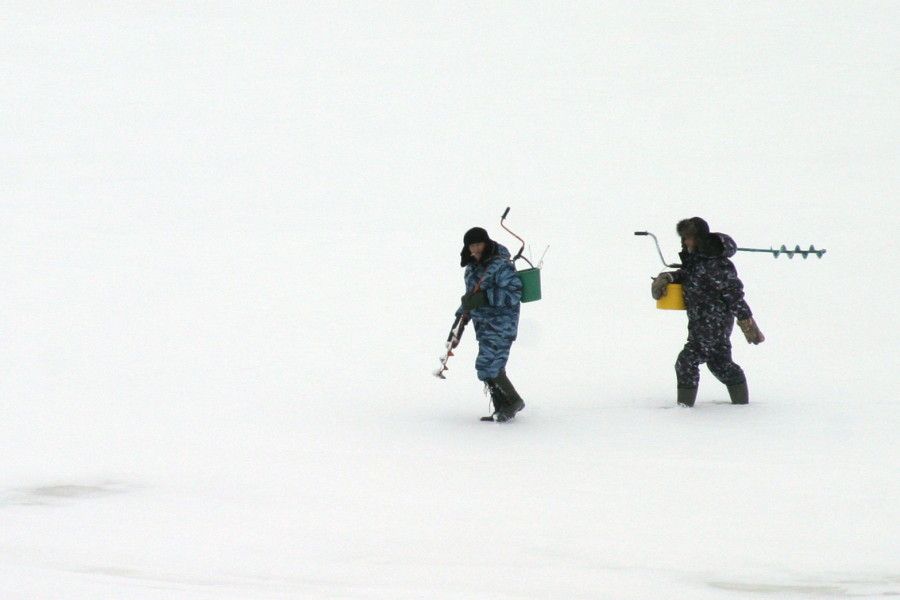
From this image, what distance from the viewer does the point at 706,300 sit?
10.5 meters

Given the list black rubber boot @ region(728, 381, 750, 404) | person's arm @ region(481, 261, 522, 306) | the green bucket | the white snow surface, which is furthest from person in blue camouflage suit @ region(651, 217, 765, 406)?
person's arm @ region(481, 261, 522, 306)

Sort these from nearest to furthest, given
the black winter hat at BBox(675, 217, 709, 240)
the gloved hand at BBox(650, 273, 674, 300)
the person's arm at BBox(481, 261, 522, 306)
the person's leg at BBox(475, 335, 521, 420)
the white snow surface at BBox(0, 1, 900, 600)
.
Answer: the white snow surface at BBox(0, 1, 900, 600) → the person's arm at BBox(481, 261, 522, 306) → the person's leg at BBox(475, 335, 521, 420) → the black winter hat at BBox(675, 217, 709, 240) → the gloved hand at BBox(650, 273, 674, 300)

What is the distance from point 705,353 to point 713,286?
547 mm

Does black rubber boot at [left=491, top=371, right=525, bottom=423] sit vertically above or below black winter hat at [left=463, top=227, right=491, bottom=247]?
below

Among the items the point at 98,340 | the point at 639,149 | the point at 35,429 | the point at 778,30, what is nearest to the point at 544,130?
the point at 639,149

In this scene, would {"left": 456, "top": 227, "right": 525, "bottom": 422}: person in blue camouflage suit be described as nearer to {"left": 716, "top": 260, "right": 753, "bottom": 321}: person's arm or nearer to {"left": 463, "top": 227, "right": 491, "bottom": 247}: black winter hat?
{"left": 463, "top": 227, "right": 491, "bottom": 247}: black winter hat

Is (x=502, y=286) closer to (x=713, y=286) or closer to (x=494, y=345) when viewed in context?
(x=494, y=345)

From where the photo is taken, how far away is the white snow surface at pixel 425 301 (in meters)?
6.79

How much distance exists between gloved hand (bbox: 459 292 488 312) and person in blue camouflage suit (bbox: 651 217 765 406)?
146 centimetres

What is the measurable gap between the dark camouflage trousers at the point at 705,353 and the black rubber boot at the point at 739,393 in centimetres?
21

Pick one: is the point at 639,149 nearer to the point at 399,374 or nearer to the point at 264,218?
the point at 264,218

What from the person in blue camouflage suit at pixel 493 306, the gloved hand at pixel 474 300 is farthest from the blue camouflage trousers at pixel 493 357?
the gloved hand at pixel 474 300

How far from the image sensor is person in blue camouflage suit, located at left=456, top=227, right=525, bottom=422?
10.1 meters

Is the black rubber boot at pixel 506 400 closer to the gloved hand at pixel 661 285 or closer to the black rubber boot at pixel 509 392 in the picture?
the black rubber boot at pixel 509 392
